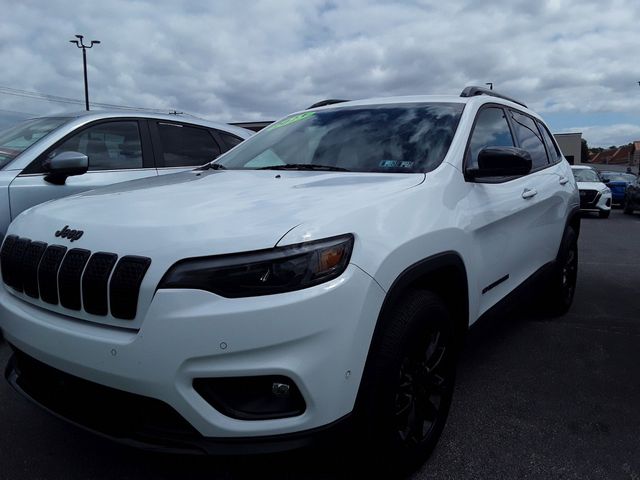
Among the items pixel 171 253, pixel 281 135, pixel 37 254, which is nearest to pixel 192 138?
pixel 281 135

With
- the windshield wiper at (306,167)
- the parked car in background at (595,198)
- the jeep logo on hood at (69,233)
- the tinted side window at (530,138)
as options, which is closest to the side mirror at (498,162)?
the windshield wiper at (306,167)

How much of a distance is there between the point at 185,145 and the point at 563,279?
11.9ft

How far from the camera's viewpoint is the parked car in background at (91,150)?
3.73 meters

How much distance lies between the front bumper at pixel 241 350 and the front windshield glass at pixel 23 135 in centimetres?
287

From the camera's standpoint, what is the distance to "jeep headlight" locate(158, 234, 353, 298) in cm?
170

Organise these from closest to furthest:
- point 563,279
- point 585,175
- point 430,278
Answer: point 430,278
point 563,279
point 585,175

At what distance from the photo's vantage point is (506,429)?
2691mm

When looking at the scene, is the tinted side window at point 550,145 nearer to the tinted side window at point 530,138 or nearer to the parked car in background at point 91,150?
the tinted side window at point 530,138

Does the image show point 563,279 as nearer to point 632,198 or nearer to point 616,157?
point 632,198

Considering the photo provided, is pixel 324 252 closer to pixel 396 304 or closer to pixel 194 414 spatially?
pixel 396 304

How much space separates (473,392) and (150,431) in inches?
79.0

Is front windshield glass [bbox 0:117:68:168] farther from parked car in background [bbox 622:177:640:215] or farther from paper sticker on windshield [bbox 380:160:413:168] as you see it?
parked car in background [bbox 622:177:640:215]

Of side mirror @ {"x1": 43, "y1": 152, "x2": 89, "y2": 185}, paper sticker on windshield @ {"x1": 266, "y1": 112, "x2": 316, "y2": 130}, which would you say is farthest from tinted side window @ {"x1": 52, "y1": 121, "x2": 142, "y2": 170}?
paper sticker on windshield @ {"x1": 266, "y1": 112, "x2": 316, "y2": 130}

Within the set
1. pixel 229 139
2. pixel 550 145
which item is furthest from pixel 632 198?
pixel 229 139
